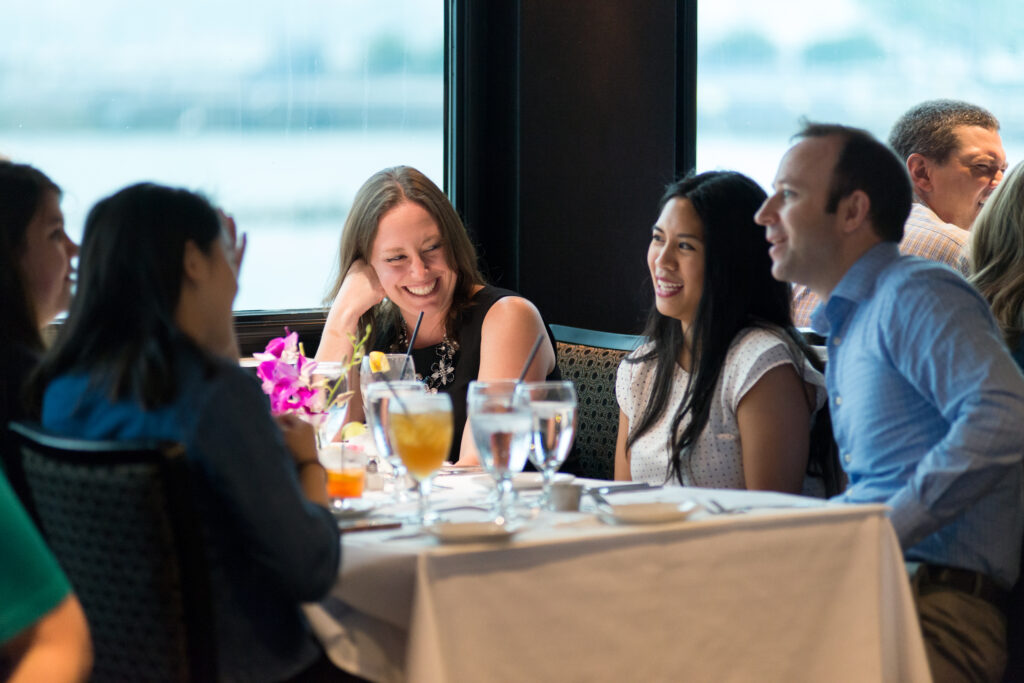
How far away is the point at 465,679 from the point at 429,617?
0.11 m

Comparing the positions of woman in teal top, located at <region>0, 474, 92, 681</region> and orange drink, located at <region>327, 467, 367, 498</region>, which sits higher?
woman in teal top, located at <region>0, 474, 92, 681</region>

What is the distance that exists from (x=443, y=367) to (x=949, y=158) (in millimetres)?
2029

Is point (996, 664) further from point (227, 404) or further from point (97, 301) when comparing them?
point (97, 301)

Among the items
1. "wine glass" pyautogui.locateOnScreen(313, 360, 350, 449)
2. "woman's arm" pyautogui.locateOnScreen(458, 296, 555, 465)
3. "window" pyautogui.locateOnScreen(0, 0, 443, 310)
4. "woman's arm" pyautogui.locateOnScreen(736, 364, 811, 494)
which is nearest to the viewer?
"wine glass" pyautogui.locateOnScreen(313, 360, 350, 449)

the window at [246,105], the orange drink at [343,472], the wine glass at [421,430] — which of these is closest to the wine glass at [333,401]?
the orange drink at [343,472]

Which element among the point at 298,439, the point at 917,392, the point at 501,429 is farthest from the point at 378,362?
the point at 917,392

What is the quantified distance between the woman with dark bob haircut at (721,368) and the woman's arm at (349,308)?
86 cm

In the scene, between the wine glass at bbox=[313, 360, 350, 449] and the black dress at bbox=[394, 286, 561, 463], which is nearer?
the wine glass at bbox=[313, 360, 350, 449]

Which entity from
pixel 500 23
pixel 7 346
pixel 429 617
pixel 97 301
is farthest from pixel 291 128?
pixel 429 617

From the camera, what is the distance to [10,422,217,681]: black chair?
52.2 inches

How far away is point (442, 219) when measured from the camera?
10.2 feet

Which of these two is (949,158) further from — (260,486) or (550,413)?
(260,486)

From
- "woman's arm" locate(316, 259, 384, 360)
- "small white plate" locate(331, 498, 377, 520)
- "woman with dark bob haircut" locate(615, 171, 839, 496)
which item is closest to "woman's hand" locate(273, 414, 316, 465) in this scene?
"small white plate" locate(331, 498, 377, 520)

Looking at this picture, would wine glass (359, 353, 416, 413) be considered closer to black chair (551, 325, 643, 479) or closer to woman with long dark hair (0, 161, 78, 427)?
woman with long dark hair (0, 161, 78, 427)
